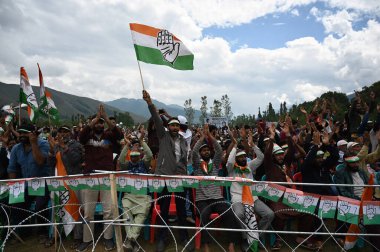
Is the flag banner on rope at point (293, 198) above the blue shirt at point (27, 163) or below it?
below

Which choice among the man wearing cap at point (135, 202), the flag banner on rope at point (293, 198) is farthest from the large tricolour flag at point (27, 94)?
the flag banner on rope at point (293, 198)

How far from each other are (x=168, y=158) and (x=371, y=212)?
3.29m

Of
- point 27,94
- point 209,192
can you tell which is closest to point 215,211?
point 209,192

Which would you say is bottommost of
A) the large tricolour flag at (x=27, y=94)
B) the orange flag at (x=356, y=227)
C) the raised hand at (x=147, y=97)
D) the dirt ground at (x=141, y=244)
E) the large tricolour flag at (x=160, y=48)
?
the dirt ground at (x=141, y=244)

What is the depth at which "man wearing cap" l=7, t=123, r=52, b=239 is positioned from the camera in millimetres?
5627

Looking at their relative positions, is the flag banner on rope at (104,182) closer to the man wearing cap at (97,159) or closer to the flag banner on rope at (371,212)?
the man wearing cap at (97,159)

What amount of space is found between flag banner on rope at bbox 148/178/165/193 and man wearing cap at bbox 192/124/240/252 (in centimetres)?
89

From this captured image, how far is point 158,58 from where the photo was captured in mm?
5684

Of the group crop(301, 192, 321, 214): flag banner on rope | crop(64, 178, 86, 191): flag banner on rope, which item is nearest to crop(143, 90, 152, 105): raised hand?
crop(64, 178, 86, 191): flag banner on rope

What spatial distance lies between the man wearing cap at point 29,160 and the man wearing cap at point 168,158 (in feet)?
7.64

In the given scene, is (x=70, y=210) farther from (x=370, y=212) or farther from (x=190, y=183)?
(x=370, y=212)

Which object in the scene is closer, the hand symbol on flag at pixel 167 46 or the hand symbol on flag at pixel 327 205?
the hand symbol on flag at pixel 327 205

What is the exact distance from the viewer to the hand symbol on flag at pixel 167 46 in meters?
5.76

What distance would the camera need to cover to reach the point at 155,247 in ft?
17.5
